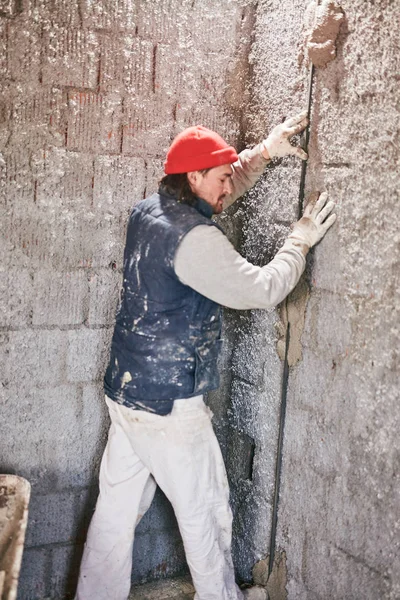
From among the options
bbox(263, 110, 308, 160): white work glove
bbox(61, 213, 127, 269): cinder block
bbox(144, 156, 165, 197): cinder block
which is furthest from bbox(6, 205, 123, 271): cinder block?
bbox(263, 110, 308, 160): white work glove

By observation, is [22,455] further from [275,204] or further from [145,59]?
[145,59]

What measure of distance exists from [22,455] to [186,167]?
4.45 ft

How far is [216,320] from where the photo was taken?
2496 millimetres

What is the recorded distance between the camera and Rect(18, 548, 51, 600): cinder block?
9.16 feet

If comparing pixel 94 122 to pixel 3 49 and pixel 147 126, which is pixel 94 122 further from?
pixel 3 49

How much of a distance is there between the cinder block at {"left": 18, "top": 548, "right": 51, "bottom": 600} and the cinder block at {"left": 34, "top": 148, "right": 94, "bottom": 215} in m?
1.45

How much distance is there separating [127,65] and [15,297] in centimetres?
103

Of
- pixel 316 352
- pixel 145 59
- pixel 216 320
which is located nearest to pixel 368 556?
pixel 316 352

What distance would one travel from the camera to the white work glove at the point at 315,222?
2.35m

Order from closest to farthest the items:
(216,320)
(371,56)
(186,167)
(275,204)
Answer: (371,56)
(186,167)
(216,320)
(275,204)

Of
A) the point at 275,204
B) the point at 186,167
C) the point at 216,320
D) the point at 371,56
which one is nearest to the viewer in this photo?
the point at 371,56

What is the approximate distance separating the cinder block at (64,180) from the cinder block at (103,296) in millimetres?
286

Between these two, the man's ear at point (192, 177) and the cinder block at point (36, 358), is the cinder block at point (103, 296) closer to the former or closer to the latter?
the cinder block at point (36, 358)

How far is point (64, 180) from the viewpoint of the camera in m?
2.63
